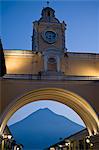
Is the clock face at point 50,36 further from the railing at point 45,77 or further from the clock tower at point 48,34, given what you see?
the railing at point 45,77

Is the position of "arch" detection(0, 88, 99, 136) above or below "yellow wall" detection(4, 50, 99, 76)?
below

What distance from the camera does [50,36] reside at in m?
21.6

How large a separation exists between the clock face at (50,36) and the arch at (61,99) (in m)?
3.30

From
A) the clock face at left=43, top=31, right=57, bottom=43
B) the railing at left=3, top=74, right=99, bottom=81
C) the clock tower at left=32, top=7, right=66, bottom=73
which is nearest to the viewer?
the railing at left=3, top=74, right=99, bottom=81

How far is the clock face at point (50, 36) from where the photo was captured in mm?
21498

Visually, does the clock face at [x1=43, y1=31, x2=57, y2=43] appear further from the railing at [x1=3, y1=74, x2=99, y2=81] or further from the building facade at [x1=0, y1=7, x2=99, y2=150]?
the railing at [x1=3, y1=74, x2=99, y2=81]

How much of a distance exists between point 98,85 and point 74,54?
2.41 meters

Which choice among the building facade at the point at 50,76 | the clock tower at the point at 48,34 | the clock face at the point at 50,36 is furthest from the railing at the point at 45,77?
the clock face at the point at 50,36

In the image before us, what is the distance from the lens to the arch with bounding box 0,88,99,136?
62.2 ft

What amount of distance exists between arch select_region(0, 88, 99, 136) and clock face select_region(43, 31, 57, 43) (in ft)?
10.8

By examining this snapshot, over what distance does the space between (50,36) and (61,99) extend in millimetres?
3840

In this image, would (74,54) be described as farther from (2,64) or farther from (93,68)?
(2,64)

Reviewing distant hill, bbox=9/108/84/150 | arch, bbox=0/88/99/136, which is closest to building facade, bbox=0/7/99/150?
arch, bbox=0/88/99/136

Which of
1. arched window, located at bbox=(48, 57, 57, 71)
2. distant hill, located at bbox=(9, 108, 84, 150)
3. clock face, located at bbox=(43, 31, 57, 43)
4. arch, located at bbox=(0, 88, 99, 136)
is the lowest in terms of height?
arch, located at bbox=(0, 88, 99, 136)
